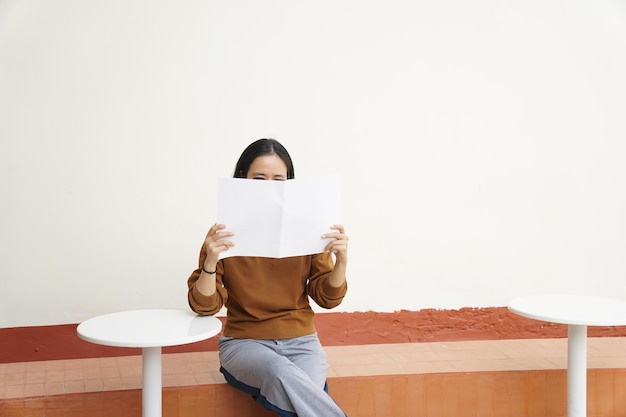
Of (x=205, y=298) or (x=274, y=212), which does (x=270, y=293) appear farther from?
(x=274, y=212)

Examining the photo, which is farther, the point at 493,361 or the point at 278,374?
the point at 493,361

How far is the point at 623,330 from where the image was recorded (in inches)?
185

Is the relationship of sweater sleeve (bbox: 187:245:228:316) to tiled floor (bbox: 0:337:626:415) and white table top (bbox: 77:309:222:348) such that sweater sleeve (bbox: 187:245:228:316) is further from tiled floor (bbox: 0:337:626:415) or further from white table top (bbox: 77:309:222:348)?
tiled floor (bbox: 0:337:626:415)

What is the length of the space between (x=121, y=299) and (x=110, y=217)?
0.44 meters

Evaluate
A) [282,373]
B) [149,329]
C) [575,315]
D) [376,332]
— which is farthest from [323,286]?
[376,332]

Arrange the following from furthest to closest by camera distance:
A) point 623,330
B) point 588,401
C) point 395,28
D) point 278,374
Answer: point 623,330
point 395,28
point 588,401
point 278,374

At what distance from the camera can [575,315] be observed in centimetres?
332

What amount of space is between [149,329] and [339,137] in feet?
5.85

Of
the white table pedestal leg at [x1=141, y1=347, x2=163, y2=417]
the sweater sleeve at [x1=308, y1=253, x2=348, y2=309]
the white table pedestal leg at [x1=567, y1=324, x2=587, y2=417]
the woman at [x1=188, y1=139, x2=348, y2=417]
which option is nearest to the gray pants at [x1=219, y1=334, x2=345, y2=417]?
the woman at [x1=188, y1=139, x2=348, y2=417]

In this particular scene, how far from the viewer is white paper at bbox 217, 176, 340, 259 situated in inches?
117

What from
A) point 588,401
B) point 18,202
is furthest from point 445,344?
point 18,202

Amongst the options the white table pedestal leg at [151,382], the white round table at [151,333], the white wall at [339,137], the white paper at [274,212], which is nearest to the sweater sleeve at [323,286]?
the white paper at [274,212]

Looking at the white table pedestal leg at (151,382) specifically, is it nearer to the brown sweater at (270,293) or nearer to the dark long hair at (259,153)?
the brown sweater at (270,293)

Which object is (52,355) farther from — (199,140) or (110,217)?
(199,140)
